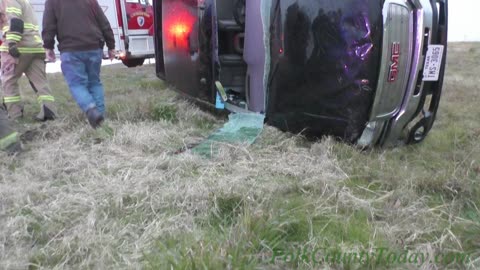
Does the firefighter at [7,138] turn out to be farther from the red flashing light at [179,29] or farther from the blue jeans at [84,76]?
the red flashing light at [179,29]

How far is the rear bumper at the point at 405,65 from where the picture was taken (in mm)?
2879

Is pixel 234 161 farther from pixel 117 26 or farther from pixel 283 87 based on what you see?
pixel 117 26

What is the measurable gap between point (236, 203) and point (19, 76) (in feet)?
11.5

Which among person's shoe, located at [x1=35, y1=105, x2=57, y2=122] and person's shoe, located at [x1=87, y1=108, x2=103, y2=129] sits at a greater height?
person's shoe, located at [x1=87, y1=108, x2=103, y2=129]

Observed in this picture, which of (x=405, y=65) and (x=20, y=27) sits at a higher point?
(x=20, y=27)

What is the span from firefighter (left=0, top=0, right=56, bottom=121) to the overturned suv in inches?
73.4

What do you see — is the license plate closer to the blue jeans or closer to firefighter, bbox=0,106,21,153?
the blue jeans

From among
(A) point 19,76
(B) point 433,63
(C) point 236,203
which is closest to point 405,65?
(B) point 433,63

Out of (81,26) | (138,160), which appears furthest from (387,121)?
(81,26)

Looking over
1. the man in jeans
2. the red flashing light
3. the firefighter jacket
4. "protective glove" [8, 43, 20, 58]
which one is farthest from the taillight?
"protective glove" [8, 43, 20, 58]

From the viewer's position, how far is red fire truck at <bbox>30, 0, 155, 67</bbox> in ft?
27.8

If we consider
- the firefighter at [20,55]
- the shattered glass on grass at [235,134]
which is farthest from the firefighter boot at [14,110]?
the shattered glass on grass at [235,134]

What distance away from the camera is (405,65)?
2.95 metres

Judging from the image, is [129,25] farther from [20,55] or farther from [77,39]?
[77,39]
